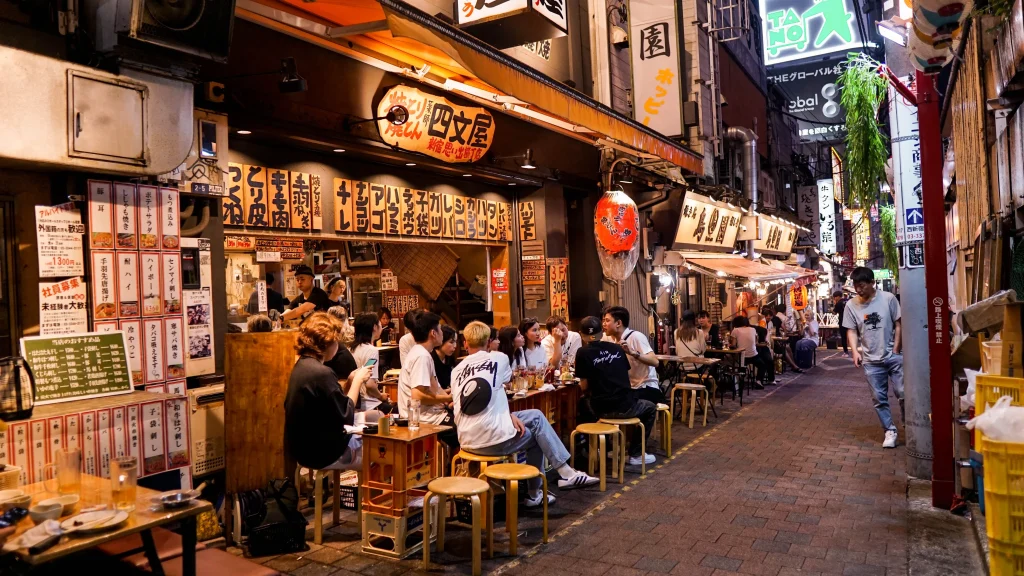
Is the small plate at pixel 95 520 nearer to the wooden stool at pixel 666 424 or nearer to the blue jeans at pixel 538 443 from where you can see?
the blue jeans at pixel 538 443

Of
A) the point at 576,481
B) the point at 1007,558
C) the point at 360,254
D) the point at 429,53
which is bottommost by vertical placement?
the point at 576,481

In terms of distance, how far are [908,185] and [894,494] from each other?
3.54 m

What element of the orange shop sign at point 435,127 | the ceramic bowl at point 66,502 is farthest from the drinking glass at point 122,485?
the orange shop sign at point 435,127

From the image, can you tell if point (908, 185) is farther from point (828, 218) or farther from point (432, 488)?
point (828, 218)

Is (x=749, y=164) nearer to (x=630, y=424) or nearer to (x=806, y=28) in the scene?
(x=806, y=28)

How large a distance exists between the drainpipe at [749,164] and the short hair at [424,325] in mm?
17128

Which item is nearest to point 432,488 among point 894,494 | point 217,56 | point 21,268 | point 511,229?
point 21,268

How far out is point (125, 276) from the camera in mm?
5586

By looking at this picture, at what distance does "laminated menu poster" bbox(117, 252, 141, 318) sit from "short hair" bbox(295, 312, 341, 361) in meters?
1.36

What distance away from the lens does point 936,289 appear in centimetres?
650

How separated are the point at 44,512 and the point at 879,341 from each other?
966 centimetres

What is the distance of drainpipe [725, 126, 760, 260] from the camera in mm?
21422

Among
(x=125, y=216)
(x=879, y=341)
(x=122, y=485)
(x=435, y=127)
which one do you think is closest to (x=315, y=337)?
(x=125, y=216)

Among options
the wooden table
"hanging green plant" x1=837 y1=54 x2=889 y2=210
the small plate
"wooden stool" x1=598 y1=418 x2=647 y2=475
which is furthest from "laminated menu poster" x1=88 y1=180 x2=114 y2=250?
"hanging green plant" x1=837 y1=54 x2=889 y2=210
